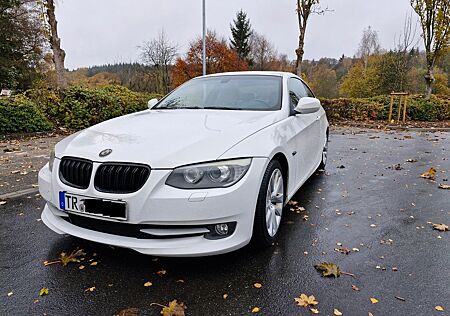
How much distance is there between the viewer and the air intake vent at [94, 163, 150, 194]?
7.25 feet

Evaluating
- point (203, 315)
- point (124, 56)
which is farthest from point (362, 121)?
point (124, 56)

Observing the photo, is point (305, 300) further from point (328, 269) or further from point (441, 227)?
point (441, 227)

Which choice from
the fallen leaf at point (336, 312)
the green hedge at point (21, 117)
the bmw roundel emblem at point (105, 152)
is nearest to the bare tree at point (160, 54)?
the green hedge at point (21, 117)

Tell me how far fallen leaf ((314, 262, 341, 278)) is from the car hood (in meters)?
1.08

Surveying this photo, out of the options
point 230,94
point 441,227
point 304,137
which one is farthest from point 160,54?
point 441,227

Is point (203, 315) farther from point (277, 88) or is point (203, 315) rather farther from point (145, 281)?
point (277, 88)

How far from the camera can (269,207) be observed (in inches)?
109

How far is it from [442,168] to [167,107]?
186 inches

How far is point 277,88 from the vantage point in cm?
371

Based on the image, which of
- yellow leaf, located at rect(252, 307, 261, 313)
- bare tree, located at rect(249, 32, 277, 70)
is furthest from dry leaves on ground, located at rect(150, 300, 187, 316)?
bare tree, located at rect(249, 32, 277, 70)

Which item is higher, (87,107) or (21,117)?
(87,107)

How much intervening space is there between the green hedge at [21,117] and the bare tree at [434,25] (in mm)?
15150

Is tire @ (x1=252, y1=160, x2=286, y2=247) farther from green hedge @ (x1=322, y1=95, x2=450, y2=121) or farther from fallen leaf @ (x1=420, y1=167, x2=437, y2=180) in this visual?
green hedge @ (x1=322, y1=95, x2=450, y2=121)

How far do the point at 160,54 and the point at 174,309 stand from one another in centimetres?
3139
